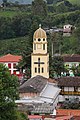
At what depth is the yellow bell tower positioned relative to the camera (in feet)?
147

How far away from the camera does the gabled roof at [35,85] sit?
37.3 m

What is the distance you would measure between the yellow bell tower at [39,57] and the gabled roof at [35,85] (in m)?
1.54

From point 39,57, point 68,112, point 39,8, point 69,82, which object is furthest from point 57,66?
point 39,8

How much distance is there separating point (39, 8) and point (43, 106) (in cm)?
5395

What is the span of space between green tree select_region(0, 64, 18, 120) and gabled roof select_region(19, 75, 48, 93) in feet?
27.9

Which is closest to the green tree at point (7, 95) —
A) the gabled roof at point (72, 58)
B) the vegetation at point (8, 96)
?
the vegetation at point (8, 96)

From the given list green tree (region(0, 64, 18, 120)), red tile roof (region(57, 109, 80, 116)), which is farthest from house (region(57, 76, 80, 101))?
green tree (region(0, 64, 18, 120))

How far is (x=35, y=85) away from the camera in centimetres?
3909

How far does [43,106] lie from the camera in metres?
33.5

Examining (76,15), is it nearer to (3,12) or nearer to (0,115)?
(3,12)

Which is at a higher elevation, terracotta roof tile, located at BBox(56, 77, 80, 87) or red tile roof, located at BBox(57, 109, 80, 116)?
terracotta roof tile, located at BBox(56, 77, 80, 87)

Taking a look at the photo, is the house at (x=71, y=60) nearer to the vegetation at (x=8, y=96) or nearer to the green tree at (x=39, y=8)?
the green tree at (x=39, y=8)

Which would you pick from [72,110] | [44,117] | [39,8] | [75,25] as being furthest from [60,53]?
[44,117]

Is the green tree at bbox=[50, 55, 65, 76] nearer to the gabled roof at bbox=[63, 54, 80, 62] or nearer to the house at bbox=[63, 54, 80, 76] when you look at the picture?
the house at bbox=[63, 54, 80, 76]
